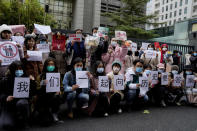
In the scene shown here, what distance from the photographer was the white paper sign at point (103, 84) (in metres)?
4.06

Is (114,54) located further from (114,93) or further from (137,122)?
(137,122)

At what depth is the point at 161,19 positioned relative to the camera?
6462 cm

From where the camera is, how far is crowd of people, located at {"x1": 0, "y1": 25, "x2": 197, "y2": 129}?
3244 millimetres

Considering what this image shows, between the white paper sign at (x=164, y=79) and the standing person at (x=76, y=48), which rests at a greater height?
the standing person at (x=76, y=48)

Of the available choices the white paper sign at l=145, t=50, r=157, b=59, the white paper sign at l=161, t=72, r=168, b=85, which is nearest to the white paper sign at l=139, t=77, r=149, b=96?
the white paper sign at l=161, t=72, r=168, b=85

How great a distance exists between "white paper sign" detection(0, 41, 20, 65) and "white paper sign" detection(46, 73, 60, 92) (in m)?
0.85

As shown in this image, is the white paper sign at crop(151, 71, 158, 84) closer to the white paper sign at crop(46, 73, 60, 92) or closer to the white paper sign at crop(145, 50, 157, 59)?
the white paper sign at crop(145, 50, 157, 59)

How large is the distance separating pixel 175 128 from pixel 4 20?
19460 millimetres

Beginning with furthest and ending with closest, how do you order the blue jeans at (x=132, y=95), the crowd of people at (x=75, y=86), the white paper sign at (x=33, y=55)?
the blue jeans at (x=132, y=95) → the white paper sign at (x=33, y=55) → the crowd of people at (x=75, y=86)

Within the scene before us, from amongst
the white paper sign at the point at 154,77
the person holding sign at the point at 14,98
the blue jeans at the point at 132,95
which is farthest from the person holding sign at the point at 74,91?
the white paper sign at the point at 154,77

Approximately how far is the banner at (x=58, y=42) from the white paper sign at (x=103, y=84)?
1.88 metres

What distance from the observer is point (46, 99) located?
354 centimetres

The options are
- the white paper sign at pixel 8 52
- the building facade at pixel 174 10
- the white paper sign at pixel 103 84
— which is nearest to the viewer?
the white paper sign at pixel 8 52

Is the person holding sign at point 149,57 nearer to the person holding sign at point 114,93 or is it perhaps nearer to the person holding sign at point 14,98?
the person holding sign at point 114,93
